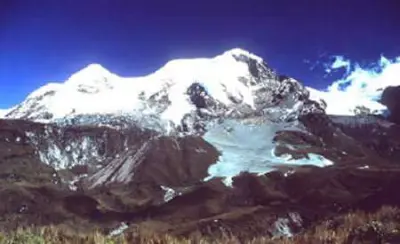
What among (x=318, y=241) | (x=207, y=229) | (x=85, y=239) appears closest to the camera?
(x=85, y=239)

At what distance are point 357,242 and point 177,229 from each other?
16617 centimetres

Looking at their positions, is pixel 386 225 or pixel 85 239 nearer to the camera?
pixel 386 225

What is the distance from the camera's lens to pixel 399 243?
22.0 meters

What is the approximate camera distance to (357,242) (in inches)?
990

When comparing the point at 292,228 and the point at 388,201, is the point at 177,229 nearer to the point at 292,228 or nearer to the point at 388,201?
the point at 292,228

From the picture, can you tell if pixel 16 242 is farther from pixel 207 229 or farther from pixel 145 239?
pixel 207 229

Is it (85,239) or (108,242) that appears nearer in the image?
(108,242)

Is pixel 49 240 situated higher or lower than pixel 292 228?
lower

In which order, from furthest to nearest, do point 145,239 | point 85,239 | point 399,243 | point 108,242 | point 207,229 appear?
point 207,229 < point 145,239 < point 85,239 < point 108,242 < point 399,243

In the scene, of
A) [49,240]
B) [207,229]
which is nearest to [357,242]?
[49,240]

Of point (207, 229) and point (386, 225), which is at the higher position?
point (207, 229)

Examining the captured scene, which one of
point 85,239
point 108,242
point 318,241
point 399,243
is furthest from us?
point 318,241

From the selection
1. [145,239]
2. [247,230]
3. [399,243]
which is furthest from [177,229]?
[399,243]

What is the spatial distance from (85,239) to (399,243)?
12463 mm
